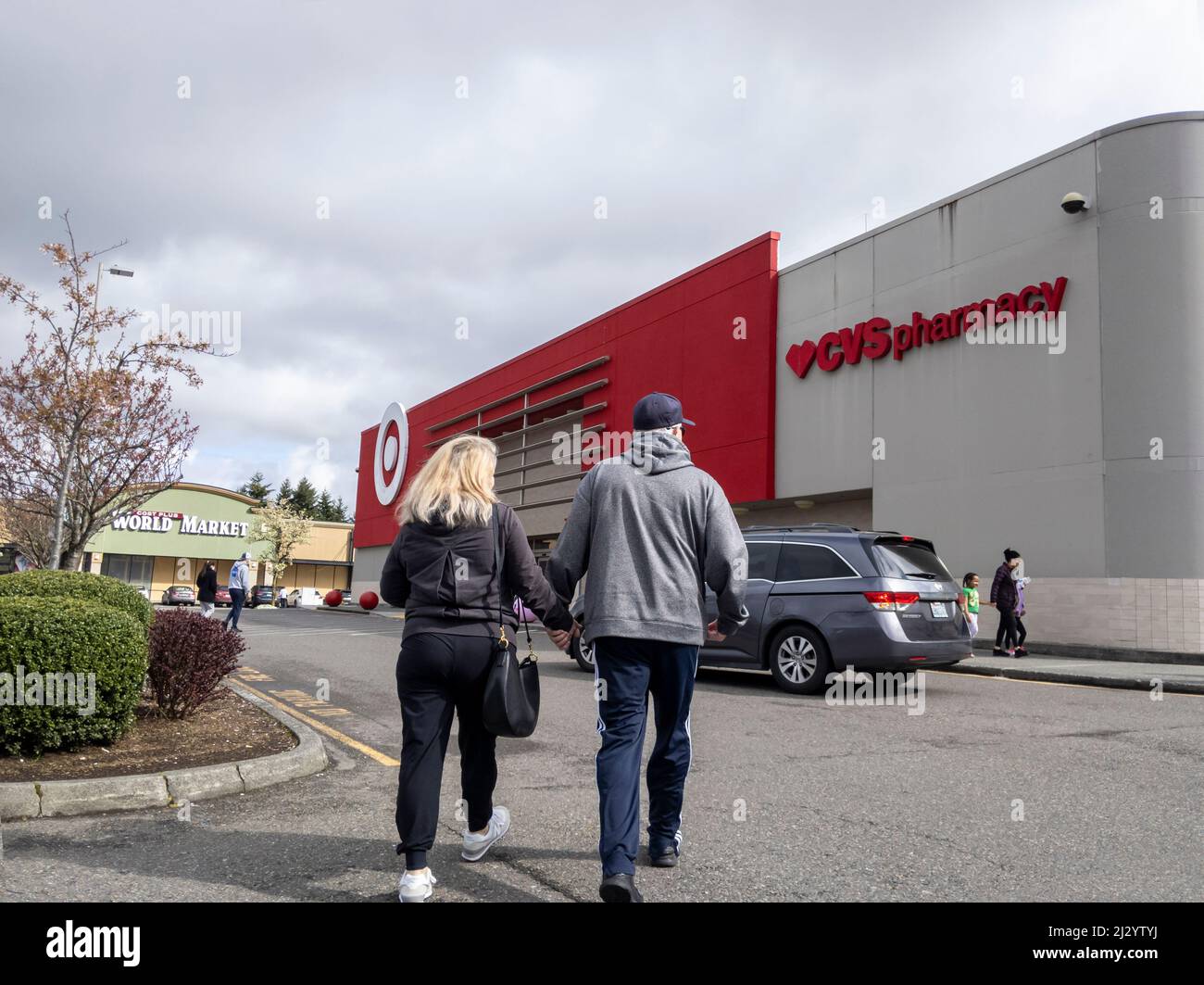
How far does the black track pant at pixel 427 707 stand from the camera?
3553 mm

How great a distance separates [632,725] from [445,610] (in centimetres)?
81

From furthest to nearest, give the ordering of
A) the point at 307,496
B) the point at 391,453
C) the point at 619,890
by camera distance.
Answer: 1. the point at 307,496
2. the point at 391,453
3. the point at 619,890

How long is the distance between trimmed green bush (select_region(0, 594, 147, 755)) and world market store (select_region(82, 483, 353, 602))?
59.0 m

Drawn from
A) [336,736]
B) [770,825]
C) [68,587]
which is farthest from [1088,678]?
[68,587]

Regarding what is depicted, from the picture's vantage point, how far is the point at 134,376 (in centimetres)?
1499

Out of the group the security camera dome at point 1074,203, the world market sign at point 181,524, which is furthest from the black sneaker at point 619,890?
the world market sign at point 181,524

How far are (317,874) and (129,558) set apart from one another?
6812 centimetres

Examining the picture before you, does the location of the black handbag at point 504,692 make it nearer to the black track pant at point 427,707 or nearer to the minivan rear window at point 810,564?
the black track pant at point 427,707

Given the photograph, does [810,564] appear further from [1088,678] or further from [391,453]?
[391,453]

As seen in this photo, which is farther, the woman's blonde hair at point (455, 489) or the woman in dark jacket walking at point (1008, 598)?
the woman in dark jacket walking at point (1008, 598)

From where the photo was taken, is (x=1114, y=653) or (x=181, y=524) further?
(x=181, y=524)

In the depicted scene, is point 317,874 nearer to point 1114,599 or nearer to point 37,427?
point 37,427

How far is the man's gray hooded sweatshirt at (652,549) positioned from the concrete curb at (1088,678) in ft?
30.1

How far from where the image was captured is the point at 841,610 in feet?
31.6
